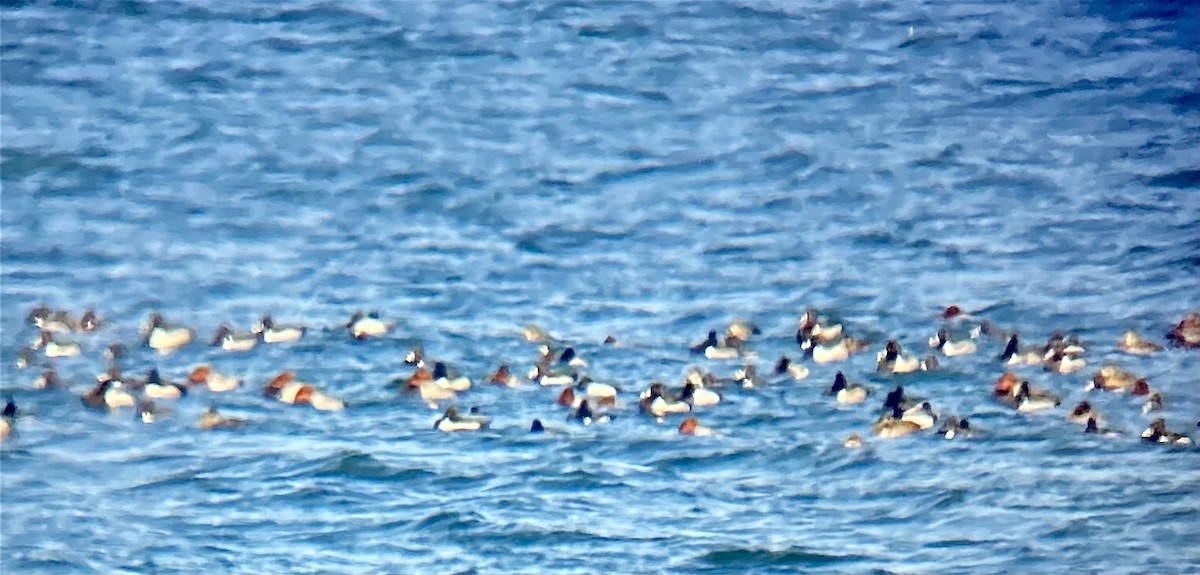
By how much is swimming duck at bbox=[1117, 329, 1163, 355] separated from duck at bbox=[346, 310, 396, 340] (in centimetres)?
416

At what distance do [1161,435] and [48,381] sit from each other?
5.94 meters

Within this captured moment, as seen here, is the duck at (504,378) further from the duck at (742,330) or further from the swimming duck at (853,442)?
the swimming duck at (853,442)

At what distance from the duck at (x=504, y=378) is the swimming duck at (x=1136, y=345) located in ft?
11.1

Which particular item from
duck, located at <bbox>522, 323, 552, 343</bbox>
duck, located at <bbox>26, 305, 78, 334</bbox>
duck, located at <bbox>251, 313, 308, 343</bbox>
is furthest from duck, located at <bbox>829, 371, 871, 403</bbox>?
duck, located at <bbox>26, 305, 78, 334</bbox>

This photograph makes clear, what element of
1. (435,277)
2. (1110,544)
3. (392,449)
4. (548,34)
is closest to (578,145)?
(548,34)

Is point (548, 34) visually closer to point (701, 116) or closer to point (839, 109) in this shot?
point (701, 116)

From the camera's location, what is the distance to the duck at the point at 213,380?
808 centimetres

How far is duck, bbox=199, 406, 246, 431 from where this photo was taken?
771 centimetres

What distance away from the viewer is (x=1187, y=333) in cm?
817

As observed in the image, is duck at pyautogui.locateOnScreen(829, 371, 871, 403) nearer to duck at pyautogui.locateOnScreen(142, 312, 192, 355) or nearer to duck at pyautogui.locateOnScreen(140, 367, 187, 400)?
Result: duck at pyautogui.locateOnScreen(140, 367, 187, 400)

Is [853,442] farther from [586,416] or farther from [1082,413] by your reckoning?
[586,416]

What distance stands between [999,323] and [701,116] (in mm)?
2329

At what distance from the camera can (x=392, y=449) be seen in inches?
299

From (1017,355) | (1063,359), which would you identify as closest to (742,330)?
(1017,355)
